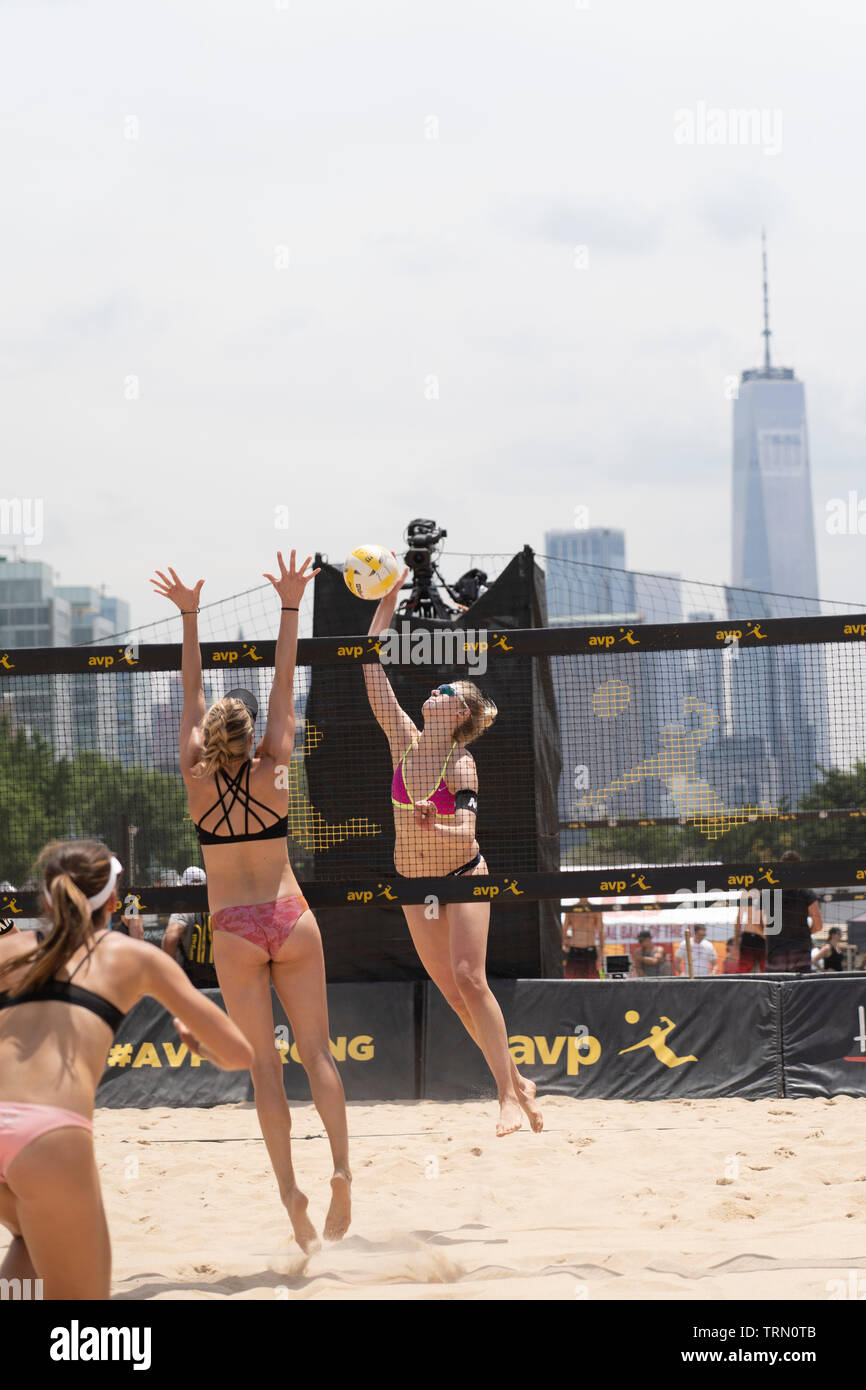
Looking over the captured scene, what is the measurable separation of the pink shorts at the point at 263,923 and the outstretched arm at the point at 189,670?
1.87 feet

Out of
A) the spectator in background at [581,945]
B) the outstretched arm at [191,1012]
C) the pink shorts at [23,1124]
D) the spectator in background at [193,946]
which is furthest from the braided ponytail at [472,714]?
the spectator in background at [581,945]

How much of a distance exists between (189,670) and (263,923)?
1.03m

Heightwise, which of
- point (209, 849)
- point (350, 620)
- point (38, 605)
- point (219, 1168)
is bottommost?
point (219, 1168)

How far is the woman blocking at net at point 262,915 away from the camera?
4.86 meters

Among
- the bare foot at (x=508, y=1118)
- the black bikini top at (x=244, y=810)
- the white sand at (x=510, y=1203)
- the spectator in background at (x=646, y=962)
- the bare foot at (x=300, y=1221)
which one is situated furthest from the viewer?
the spectator in background at (x=646, y=962)

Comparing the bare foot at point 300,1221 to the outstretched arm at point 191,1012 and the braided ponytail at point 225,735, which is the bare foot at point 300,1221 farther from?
the outstretched arm at point 191,1012

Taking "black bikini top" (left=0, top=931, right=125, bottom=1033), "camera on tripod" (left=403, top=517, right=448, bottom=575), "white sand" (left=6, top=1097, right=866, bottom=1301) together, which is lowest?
"white sand" (left=6, top=1097, right=866, bottom=1301)

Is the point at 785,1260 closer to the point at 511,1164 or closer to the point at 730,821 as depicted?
the point at 511,1164

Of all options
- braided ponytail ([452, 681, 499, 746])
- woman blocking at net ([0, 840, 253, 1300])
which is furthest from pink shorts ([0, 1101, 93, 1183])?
braided ponytail ([452, 681, 499, 746])

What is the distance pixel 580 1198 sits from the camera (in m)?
5.93

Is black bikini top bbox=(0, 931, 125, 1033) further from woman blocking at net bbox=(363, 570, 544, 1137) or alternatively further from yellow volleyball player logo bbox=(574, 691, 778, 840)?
yellow volleyball player logo bbox=(574, 691, 778, 840)

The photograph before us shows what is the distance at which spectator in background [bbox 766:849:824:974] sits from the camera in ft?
34.7

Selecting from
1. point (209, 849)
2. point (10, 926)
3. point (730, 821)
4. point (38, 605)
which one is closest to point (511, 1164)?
point (730, 821)

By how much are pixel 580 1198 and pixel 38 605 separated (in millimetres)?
158101
